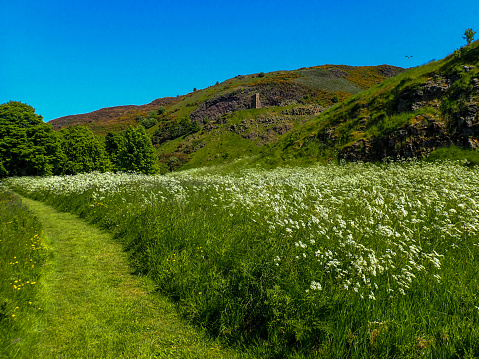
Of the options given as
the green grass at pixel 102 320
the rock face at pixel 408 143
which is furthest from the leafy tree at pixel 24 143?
the rock face at pixel 408 143

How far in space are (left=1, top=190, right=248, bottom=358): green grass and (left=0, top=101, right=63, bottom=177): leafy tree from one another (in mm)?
34262

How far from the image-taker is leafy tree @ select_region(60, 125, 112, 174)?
40281mm

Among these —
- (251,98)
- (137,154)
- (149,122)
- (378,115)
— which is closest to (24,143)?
(137,154)

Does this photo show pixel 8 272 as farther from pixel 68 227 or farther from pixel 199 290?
pixel 68 227

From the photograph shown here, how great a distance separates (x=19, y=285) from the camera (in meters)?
4.70

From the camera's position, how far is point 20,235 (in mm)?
7164

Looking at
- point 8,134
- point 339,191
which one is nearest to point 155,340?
point 339,191

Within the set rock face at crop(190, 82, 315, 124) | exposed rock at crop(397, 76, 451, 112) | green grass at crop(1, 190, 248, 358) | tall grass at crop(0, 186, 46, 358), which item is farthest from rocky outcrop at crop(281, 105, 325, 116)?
green grass at crop(1, 190, 248, 358)

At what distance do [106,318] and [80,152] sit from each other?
149 feet

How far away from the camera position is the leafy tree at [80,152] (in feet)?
132

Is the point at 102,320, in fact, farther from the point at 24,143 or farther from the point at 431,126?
the point at 24,143

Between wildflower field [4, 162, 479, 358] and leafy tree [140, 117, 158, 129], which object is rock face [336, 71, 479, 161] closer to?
wildflower field [4, 162, 479, 358]

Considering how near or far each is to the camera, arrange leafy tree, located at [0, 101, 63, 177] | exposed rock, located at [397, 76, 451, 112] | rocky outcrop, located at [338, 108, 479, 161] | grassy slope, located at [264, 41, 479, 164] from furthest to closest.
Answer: leafy tree, located at [0, 101, 63, 177] < exposed rock, located at [397, 76, 451, 112] < grassy slope, located at [264, 41, 479, 164] < rocky outcrop, located at [338, 108, 479, 161]

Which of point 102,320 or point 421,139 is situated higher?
point 421,139
